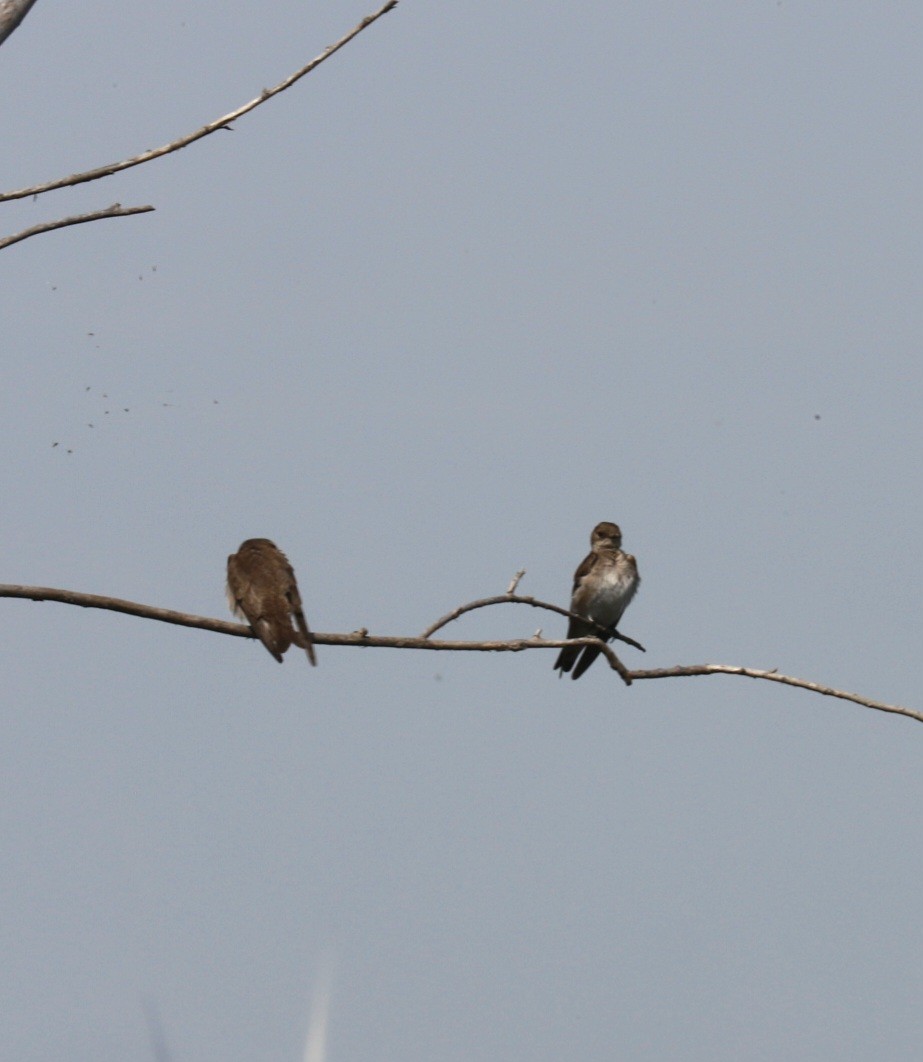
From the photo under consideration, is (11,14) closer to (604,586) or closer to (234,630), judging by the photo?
(234,630)

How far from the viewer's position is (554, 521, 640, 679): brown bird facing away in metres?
14.4

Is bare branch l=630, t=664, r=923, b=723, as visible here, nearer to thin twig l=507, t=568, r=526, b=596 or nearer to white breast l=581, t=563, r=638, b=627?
thin twig l=507, t=568, r=526, b=596

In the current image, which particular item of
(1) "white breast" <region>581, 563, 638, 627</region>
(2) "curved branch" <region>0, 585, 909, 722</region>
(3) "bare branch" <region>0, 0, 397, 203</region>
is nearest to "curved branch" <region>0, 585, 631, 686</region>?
(2) "curved branch" <region>0, 585, 909, 722</region>

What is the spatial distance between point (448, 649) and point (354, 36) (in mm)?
2609

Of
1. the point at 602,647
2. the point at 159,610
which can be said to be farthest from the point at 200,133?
the point at 602,647

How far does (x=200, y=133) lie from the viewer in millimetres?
6746

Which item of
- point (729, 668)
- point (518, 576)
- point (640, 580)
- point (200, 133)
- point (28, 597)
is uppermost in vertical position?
point (640, 580)

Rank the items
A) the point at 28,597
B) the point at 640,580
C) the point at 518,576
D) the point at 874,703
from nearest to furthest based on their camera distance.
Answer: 1. the point at 28,597
2. the point at 874,703
3. the point at 518,576
4. the point at 640,580

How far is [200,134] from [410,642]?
232cm

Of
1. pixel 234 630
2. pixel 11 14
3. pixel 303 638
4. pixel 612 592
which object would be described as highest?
pixel 612 592

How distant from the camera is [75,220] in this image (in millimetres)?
6762

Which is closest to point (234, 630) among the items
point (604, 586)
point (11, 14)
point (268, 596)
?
point (11, 14)

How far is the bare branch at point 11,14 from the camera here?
716 cm

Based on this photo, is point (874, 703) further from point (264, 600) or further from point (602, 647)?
point (264, 600)
